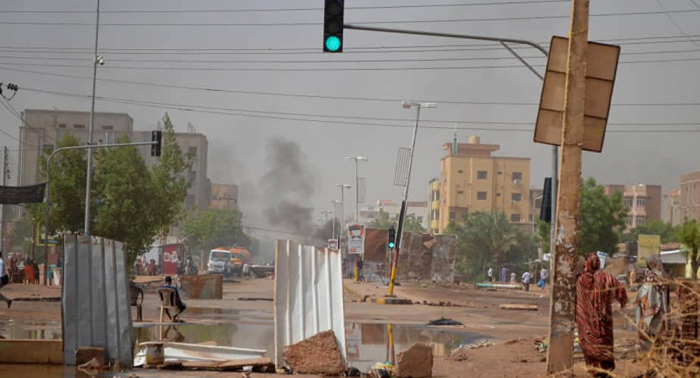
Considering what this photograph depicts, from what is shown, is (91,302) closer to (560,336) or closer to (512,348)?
(560,336)

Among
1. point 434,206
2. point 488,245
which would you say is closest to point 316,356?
point 488,245

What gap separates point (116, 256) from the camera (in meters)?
14.5

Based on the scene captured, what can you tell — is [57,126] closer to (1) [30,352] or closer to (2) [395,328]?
(2) [395,328]

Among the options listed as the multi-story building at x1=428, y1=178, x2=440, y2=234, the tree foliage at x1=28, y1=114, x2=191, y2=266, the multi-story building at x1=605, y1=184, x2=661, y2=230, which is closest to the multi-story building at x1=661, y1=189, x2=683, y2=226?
the multi-story building at x1=605, y1=184, x2=661, y2=230

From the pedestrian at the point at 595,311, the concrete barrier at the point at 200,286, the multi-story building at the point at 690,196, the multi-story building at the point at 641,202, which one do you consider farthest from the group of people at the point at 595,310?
the multi-story building at the point at 641,202

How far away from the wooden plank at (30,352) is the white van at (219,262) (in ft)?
201

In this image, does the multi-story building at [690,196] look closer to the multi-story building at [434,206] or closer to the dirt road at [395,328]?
the multi-story building at [434,206]

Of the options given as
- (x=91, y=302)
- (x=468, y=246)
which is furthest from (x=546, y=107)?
(x=468, y=246)

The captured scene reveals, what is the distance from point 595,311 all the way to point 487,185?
125m

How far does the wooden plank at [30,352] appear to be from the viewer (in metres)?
14.2

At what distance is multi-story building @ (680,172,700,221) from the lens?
133 m

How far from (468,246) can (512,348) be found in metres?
81.4

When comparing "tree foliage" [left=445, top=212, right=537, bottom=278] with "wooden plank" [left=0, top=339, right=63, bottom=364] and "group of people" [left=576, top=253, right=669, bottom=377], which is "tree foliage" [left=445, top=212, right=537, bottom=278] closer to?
"wooden plank" [left=0, top=339, right=63, bottom=364]

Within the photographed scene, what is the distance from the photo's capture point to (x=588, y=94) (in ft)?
39.9
